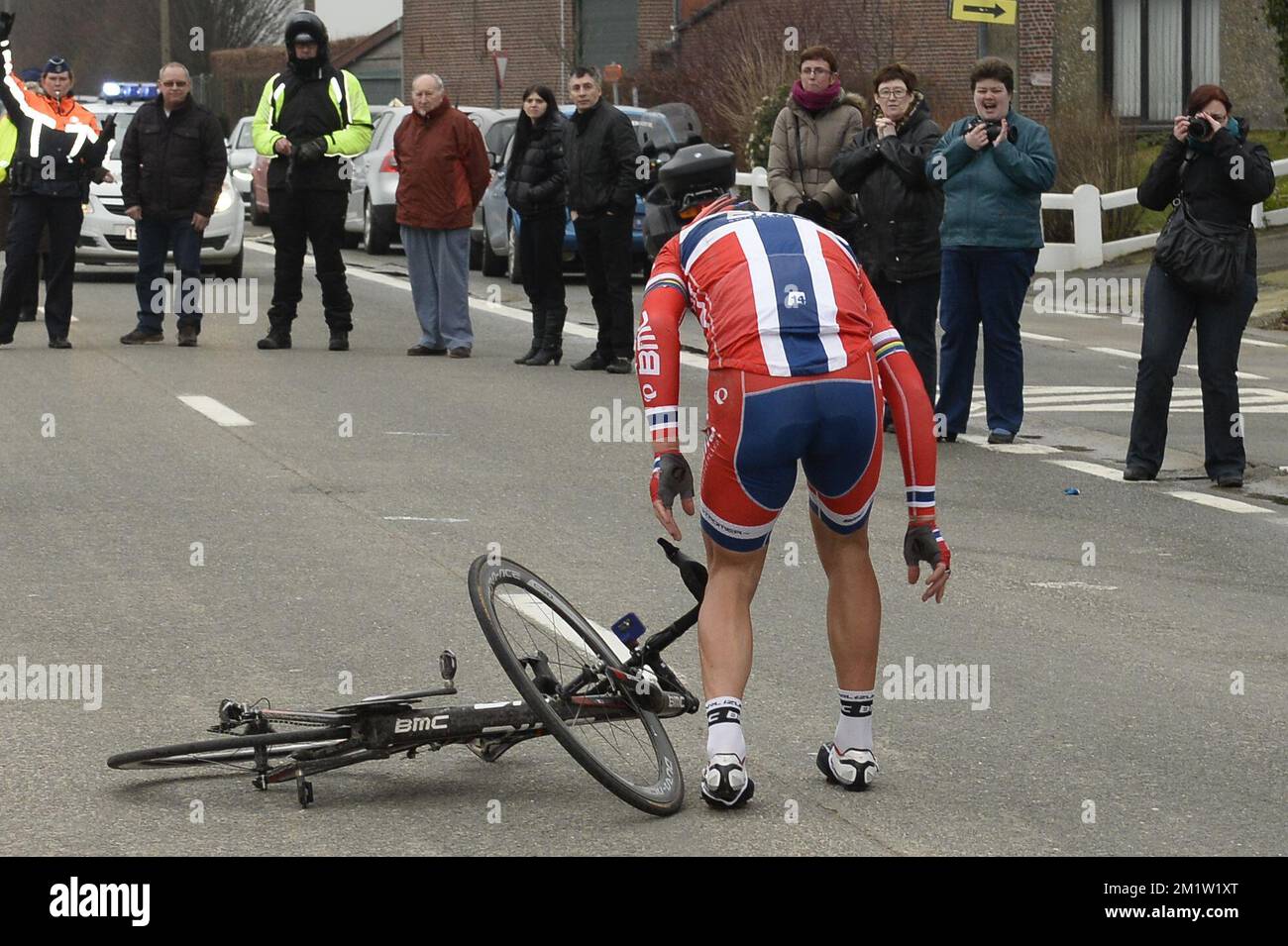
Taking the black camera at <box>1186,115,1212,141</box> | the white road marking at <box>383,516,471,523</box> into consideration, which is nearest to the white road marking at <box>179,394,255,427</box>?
the white road marking at <box>383,516,471,523</box>

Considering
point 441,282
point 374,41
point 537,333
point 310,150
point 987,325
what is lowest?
point 537,333

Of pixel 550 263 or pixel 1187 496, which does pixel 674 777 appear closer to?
pixel 1187 496

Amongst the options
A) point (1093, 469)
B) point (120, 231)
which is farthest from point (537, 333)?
point (120, 231)

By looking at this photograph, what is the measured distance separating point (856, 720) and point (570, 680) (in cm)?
77

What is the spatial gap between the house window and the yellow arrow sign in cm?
1871

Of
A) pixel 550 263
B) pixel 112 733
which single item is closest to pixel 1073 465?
pixel 550 263

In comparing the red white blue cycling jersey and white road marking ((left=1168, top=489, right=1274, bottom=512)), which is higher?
the red white blue cycling jersey

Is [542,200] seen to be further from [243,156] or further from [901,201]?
[243,156]

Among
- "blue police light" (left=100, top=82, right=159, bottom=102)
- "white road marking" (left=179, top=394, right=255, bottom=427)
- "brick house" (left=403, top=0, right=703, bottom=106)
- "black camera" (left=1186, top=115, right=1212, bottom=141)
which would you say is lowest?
"white road marking" (left=179, top=394, right=255, bottom=427)

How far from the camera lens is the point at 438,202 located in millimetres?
16828

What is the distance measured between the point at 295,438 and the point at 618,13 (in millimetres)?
45331

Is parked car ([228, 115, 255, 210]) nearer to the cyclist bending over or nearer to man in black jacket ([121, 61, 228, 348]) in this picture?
man in black jacket ([121, 61, 228, 348])

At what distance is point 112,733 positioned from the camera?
6355 mm

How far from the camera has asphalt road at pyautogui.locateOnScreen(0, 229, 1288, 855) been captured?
561cm
